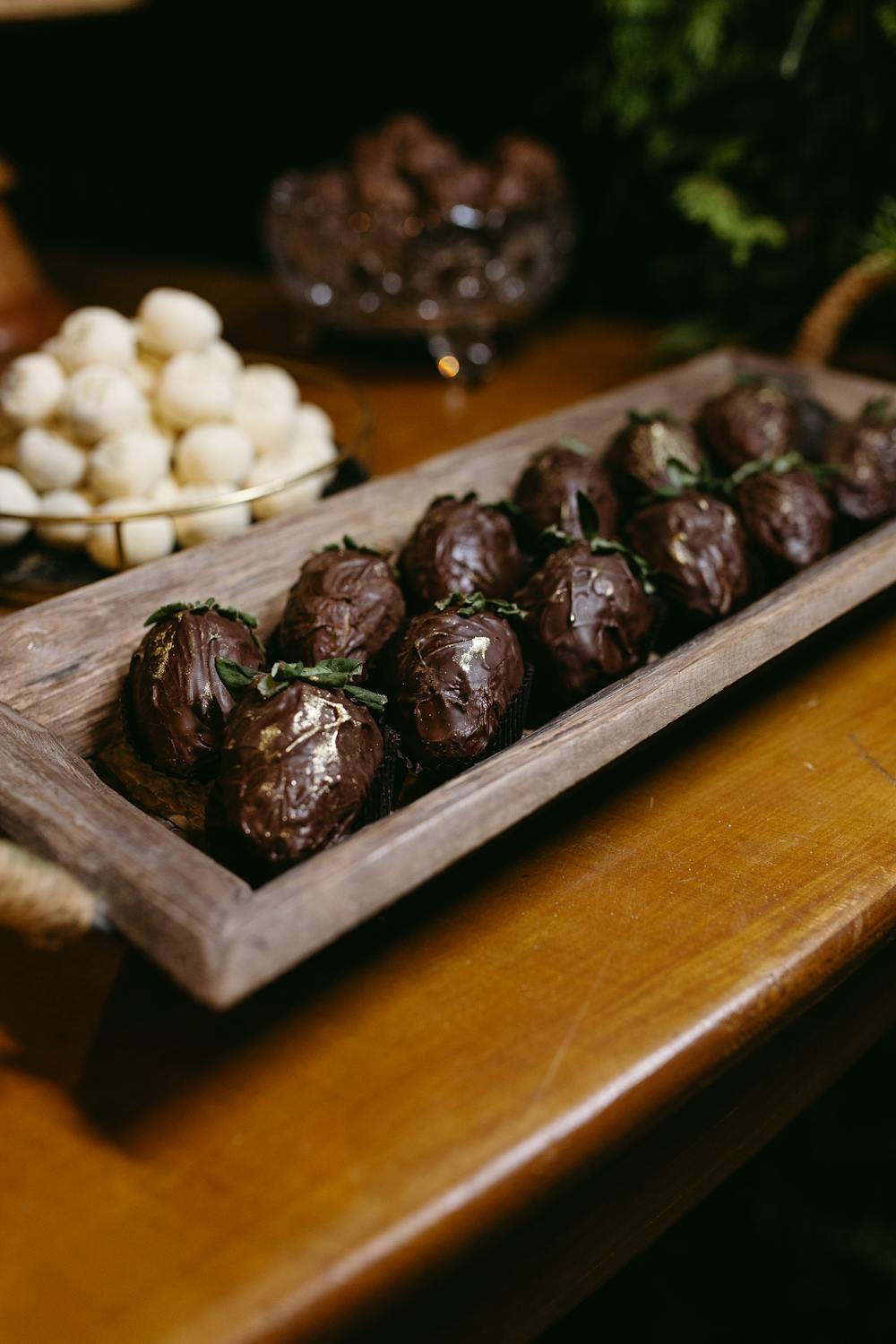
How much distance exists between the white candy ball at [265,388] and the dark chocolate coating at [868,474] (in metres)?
0.82

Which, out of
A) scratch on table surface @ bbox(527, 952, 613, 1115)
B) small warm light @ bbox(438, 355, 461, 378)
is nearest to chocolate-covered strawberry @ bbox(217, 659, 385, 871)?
scratch on table surface @ bbox(527, 952, 613, 1115)

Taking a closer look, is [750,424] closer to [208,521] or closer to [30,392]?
[208,521]

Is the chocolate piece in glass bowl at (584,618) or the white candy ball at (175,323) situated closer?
the chocolate piece in glass bowl at (584,618)

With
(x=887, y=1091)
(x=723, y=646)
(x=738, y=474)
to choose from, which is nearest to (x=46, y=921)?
(x=723, y=646)

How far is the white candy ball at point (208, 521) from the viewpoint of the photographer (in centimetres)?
151

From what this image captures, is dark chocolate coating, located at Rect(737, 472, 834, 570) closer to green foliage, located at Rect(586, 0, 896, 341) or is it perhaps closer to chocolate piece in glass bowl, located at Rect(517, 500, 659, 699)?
chocolate piece in glass bowl, located at Rect(517, 500, 659, 699)

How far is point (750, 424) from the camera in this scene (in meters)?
1.53

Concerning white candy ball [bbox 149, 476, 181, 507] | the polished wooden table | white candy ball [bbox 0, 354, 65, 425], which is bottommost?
the polished wooden table

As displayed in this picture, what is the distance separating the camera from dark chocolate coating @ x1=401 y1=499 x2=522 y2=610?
1.22m

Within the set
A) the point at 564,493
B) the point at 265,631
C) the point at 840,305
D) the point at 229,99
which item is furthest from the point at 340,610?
the point at 229,99

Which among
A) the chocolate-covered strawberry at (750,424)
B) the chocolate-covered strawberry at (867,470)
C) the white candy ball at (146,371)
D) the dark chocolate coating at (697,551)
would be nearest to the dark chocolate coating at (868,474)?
the chocolate-covered strawberry at (867,470)

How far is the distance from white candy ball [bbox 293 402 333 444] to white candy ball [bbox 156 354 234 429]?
15cm

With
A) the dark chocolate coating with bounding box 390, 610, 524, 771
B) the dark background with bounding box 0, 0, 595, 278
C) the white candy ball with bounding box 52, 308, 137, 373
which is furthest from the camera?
the dark background with bounding box 0, 0, 595, 278

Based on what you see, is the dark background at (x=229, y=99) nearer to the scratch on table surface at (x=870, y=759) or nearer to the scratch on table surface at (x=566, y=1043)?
the scratch on table surface at (x=870, y=759)
